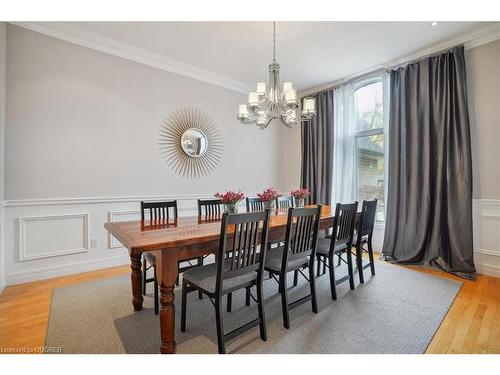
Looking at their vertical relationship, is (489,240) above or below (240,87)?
below

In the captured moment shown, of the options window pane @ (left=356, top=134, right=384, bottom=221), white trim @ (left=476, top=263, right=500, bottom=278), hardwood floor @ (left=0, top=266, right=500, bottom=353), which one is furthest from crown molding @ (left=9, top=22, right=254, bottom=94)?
white trim @ (left=476, top=263, right=500, bottom=278)

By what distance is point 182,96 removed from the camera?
3838 mm

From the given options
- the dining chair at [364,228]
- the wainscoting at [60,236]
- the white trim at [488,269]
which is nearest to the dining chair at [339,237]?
the dining chair at [364,228]

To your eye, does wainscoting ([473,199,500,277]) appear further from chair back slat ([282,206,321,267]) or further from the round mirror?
the round mirror

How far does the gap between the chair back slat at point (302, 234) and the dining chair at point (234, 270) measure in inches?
9.7

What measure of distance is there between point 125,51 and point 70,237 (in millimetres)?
2412

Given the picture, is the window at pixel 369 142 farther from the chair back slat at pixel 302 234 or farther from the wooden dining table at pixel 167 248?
the wooden dining table at pixel 167 248

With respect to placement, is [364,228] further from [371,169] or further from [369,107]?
[369,107]

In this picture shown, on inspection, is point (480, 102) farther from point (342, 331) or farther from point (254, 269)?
point (254, 269)

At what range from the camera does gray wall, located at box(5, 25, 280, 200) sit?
2691 millimetres

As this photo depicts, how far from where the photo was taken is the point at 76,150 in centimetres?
300

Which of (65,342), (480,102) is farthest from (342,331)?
(480,102)

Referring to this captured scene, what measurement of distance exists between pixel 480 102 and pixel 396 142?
933 millimetres

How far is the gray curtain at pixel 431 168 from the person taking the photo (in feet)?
9.70
